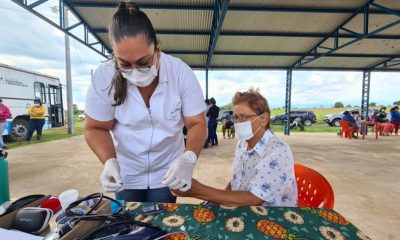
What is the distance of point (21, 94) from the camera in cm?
877

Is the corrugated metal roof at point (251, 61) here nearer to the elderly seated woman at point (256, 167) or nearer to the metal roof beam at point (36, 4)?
the metal roof beam at point (36, 4)

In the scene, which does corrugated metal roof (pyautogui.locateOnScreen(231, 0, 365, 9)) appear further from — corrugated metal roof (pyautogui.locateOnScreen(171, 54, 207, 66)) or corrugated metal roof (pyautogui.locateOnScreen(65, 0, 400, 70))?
corrugated metal roof (pyautogui.locateOnScreen(171, 54, 207, 66))

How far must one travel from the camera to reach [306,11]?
5.53 meters

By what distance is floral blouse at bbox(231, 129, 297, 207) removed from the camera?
1.18 metres

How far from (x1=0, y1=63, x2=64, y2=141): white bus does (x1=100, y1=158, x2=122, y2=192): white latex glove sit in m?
8.75

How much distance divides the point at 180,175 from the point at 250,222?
302mm

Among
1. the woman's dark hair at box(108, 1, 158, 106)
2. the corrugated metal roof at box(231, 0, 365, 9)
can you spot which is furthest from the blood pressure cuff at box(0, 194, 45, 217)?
the corrugated metal roof at box(231, 0, 365, 9)

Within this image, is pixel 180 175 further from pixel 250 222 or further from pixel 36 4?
pixel 36 4

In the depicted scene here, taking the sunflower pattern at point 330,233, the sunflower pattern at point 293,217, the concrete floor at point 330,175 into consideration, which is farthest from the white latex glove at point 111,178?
the concrete floor at point 330,175

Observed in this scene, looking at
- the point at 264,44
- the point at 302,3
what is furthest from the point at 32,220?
the point at 264,44

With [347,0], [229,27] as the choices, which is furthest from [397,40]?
[229,27]

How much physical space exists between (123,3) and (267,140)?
0.94 meters

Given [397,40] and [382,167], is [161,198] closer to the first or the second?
[382,167]

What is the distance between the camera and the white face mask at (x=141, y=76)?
1084mm
